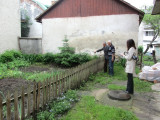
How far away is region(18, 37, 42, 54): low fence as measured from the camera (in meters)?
12.6

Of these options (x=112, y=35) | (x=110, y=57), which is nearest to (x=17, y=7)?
(x=112, y=35)

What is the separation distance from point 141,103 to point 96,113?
1538 millimetres

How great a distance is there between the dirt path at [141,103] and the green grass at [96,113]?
1.03 feet

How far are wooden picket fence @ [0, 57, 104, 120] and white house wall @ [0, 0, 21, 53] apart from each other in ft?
28.1

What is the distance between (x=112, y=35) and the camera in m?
10.6

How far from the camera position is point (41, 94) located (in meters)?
4.62

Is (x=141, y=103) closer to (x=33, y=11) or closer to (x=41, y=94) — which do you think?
(x=41, y=94)

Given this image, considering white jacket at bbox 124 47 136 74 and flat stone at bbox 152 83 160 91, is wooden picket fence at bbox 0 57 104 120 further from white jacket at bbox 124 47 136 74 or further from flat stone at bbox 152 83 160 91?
flat stone at bbox 152 83 160 91

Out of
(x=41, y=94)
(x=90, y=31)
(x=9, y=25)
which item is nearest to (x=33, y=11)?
(x=9, y=25)

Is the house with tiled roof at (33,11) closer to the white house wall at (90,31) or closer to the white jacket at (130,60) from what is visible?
the white house wall at (90,31)

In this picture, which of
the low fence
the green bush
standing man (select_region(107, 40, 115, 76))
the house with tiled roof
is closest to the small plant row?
the low fence

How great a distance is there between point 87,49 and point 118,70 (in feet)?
11.7

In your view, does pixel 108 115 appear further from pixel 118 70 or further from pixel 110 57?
pixel 118 70

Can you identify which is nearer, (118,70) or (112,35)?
(118,70)
